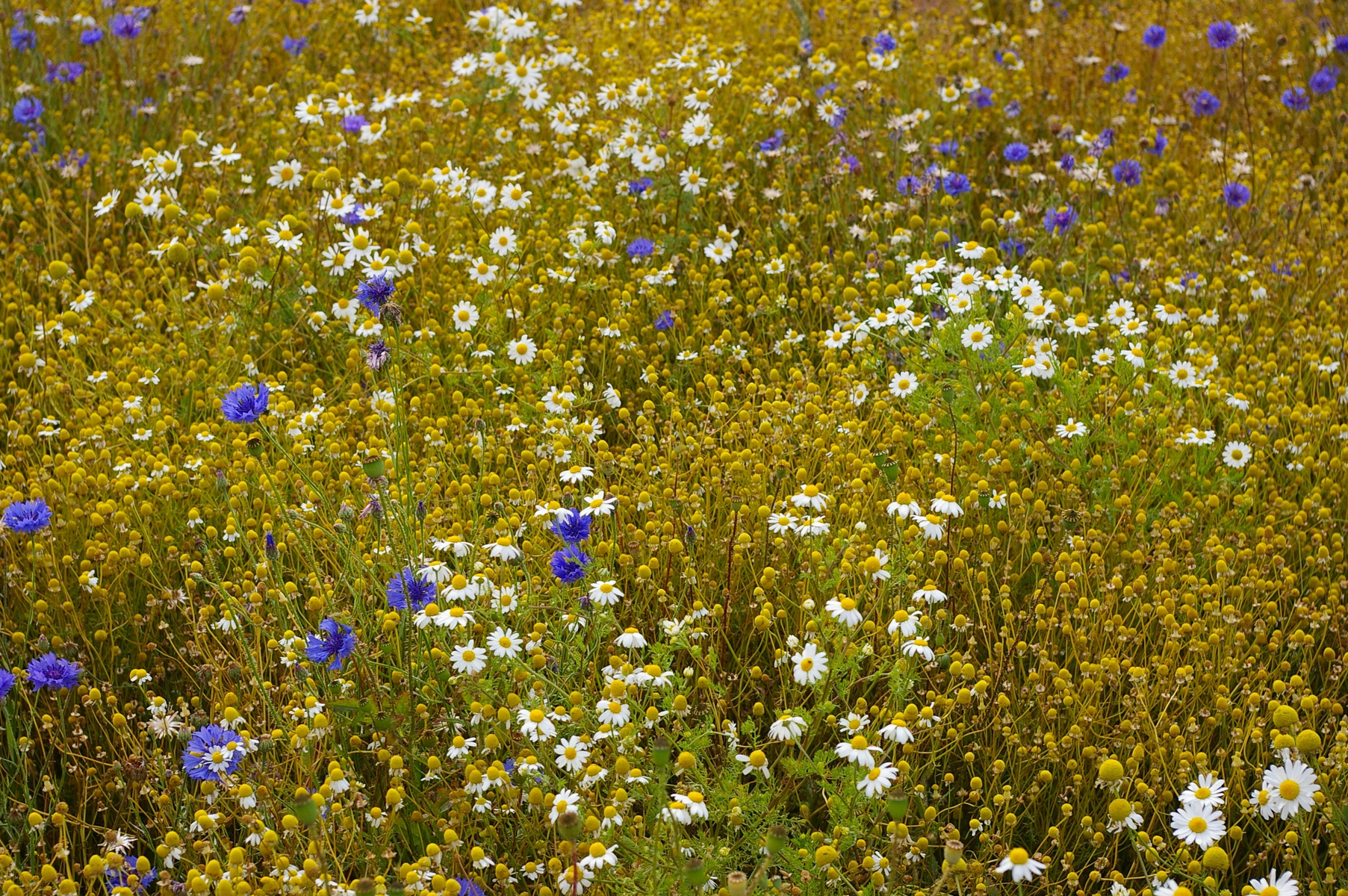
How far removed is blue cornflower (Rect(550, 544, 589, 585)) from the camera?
100 inches

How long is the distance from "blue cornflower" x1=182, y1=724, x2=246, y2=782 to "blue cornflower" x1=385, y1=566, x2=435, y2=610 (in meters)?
0.42

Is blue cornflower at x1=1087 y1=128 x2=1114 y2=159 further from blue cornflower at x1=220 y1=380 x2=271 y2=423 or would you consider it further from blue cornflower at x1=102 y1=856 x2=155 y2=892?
blue cornflower at x1=102 y1=856 x2=155 y2=892

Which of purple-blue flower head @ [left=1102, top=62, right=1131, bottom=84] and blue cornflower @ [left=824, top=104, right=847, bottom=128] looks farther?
purple-blue flower head @ [left=1102, top=62, right=1131, bottom=84]

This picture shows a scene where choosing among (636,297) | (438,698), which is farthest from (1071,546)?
(636,297)

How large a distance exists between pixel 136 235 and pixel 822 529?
3431 mm

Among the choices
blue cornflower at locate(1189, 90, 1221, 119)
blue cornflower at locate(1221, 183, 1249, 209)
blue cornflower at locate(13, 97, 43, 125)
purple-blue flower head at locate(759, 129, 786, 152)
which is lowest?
blue cornflower at locate(1221, 183, 1249, 209)

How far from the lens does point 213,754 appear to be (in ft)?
7.54

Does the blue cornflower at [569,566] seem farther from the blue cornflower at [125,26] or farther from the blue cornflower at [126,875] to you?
the blue cornflower at [125,26]

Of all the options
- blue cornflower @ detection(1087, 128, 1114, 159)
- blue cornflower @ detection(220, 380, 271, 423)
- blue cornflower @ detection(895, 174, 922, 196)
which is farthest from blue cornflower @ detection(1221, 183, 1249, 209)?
blue cornflower @ detection(220, 380, 271, 423)

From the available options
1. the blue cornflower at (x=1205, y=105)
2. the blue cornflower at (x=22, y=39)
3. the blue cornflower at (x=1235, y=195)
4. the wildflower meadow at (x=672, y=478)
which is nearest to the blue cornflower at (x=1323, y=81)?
the wildflower meadow at (x=672, y=478)

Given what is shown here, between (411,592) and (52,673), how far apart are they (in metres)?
0.88

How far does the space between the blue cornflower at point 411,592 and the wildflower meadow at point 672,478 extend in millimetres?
18

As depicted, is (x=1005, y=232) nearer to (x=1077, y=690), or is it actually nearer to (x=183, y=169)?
(x=1077, y=690)

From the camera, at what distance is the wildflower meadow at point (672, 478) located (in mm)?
2301
